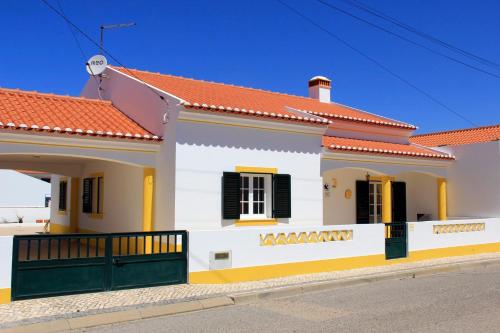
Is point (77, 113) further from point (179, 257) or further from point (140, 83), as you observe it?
point (179, 257)

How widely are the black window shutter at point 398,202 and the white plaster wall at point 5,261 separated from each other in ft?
46.2

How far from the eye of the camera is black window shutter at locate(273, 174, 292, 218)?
513 inches

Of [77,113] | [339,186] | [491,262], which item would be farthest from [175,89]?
[491,262]

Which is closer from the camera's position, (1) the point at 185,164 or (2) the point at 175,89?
(1) the point at 185,164

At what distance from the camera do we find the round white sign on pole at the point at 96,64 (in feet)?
51.2

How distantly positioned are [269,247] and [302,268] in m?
1.07

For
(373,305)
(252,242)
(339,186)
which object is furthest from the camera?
(339,186)

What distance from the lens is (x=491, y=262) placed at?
13938 millimetres

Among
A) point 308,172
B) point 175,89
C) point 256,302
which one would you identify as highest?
point 175,89

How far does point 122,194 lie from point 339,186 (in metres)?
7.51

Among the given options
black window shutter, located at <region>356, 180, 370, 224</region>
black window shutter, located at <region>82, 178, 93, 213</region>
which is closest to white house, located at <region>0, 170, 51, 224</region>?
black window shutter, located at <region>82, 178, 93, 213</region>

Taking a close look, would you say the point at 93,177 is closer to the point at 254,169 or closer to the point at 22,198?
the point at 254,169

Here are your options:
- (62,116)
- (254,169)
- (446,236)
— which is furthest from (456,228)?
(62,116)

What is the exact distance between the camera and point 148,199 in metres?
12.1
